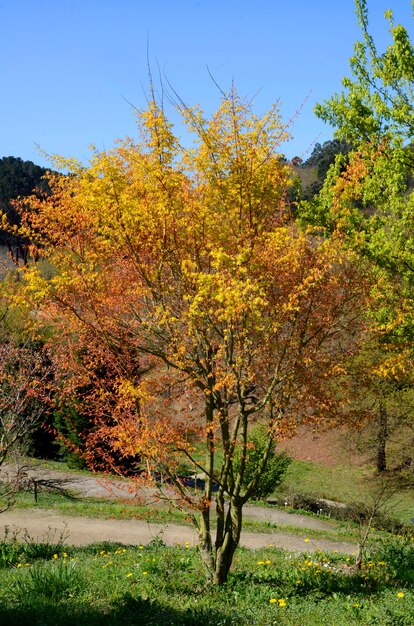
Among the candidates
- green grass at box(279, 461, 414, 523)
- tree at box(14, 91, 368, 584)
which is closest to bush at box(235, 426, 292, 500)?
green grass at box(279, 461, 414, 523)

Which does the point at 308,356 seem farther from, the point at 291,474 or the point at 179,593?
Result: the point at 291,474

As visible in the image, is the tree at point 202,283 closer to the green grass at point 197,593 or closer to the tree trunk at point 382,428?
the green grass at point 197,593

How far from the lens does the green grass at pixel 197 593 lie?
6043 mm

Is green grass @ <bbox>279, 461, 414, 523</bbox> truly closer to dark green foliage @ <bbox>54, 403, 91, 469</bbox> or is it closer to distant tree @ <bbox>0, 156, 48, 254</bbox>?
dark green foliage @ <bbox>54, 403, 91, 469</bbox>

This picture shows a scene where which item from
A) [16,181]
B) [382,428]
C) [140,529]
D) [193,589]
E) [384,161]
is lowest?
[140,529]

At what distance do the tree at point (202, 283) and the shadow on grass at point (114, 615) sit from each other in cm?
146

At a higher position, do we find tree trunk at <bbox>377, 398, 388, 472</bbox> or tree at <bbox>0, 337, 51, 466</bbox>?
tree at <bbox>0, 337, 51, 466</bbox>

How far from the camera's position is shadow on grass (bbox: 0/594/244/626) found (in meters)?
5.84

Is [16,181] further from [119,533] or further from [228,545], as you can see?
[228,545]

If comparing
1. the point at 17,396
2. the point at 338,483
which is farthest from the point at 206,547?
the point at 338,483

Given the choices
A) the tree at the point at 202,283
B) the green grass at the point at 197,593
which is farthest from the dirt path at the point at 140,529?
the tree at the point at 202,283

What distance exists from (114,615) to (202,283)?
3374 millimetres

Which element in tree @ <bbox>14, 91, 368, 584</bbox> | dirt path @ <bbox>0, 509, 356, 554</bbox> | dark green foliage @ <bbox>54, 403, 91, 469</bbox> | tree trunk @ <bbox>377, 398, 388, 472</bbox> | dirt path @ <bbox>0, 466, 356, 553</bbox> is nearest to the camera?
tree @ <bbox>14, 91, 368, 584</bbox>

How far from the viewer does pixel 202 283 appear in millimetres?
6297
